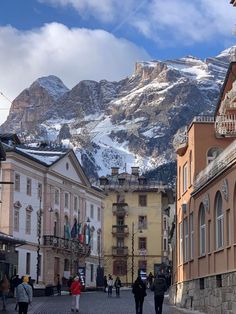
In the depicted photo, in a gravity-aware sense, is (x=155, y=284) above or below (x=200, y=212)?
below

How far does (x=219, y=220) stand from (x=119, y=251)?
77.9 meters

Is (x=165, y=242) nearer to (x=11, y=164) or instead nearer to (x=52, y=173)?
(x=52, y=173)

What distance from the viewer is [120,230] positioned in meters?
106

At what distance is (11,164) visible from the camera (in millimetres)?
62812

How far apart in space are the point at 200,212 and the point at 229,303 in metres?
8.67

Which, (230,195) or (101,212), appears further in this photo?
(101,212)

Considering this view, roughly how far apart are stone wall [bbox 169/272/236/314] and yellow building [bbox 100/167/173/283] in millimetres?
66385

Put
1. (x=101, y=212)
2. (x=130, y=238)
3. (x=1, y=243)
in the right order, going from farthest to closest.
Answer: (x=130, y=238), (x=101, y=212), (x=1, y=243)

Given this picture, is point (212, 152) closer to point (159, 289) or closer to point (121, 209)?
point (159, 289)

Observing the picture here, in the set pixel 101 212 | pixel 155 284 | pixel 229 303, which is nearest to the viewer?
pixel 229 303

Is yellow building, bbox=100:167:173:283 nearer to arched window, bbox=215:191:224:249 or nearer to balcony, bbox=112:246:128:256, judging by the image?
balcony, bbox=112:246:128:256

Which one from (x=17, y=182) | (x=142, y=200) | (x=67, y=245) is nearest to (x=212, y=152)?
(x=17, y=182)

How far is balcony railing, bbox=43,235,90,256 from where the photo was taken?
229 ft

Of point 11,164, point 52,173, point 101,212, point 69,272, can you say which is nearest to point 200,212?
point 11,164
